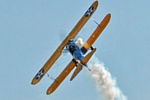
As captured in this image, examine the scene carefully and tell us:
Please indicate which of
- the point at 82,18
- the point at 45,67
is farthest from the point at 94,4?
the point at 45,67

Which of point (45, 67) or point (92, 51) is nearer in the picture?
point (92, 51)

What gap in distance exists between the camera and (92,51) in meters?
105

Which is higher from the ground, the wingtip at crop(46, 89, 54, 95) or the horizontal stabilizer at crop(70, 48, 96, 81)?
the horizontal stabilizer at crop(70, 48, 96, 81)

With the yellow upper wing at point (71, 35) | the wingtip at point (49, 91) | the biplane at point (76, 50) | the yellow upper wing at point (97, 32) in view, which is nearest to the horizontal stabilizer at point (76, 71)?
the biplane at point (76, 50)

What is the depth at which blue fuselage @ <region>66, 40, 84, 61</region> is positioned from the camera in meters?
108

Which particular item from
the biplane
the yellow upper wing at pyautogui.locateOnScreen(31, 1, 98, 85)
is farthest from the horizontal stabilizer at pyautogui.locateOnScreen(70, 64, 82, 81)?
the yellow upper wing at pyautogui.locateOnScreen(31, 1, 98, 85)

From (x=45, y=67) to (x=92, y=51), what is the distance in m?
9.03

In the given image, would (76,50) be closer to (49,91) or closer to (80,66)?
(80,66)

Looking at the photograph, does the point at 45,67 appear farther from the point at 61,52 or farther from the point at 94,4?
the point at 94,4

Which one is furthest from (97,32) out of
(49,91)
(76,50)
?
(49,91)

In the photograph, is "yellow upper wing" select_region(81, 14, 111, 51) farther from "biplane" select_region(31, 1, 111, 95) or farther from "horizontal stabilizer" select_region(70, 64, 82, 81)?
"horizontal stabilizer" select_region(70, 64, 82, 81)

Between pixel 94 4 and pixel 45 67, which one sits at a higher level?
pixel 94 4

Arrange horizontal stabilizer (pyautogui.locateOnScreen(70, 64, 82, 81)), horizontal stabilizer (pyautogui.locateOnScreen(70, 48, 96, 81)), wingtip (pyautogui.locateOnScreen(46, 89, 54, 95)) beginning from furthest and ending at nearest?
wingtip (pyautogui.locateOnScreen(46, 89, 54, 95)) < horizontal stabilizer (pyautogui.locateOnScreen(70, 64, 82, 81)) < horizontal stabilizer (pyautogui.locateOnScreen(70, 48, 96, 81))

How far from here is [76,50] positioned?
10869 centimetres
